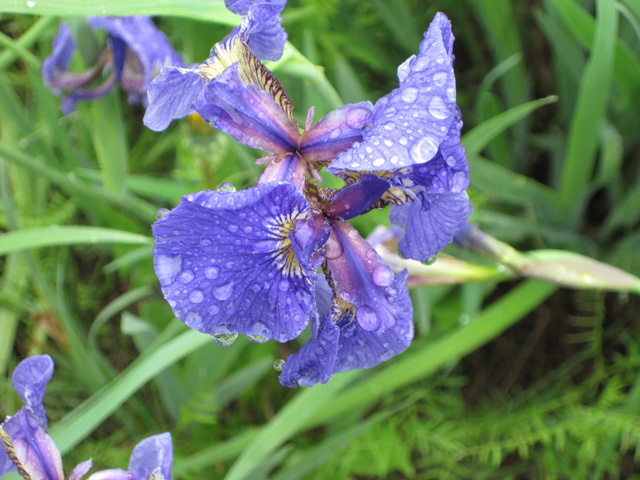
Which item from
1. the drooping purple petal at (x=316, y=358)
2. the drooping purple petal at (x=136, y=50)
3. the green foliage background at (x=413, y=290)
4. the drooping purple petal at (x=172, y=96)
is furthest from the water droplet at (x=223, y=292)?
the drooping purple petal at (x=136, y=50)

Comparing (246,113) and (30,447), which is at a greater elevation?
(246,113)

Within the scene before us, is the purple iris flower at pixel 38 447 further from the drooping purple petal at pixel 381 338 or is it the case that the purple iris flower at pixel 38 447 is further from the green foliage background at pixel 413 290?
the drooping purple petal at pixel 381 338

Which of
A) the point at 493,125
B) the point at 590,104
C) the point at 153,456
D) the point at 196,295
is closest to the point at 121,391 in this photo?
the point at 153,456

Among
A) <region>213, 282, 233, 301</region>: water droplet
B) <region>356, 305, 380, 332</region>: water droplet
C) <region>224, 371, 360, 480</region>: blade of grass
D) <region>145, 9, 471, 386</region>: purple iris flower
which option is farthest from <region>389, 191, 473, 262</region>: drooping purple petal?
<region>224, 371, 360, 480</region>: blade of grass

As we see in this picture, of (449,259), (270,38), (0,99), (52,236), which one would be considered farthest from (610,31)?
(0,99)

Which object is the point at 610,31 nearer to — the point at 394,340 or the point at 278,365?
the point at 394,340

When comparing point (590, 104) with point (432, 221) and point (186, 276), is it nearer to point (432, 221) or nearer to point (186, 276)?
point (432, 221)

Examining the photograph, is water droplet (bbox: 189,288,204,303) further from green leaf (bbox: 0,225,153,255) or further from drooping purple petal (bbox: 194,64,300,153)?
green leaf (bbox: 0,225,153,255)
